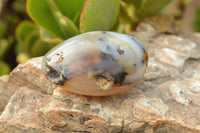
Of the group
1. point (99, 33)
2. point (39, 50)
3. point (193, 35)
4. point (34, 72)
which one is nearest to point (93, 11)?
point (99, 33)

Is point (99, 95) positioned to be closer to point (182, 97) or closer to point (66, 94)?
point (66, 94)

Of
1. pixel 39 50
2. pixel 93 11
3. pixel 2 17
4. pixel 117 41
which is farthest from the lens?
pixel 2 17

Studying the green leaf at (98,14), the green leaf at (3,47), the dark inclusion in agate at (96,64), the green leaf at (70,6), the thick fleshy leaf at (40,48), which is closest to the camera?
the dark inclusion in agate at (96,64)

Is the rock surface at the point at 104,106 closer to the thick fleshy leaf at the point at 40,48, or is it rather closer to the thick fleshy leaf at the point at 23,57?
the thick fleshy leaf at the point at 40,48

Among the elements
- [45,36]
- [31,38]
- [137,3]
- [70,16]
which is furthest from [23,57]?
[137,3]

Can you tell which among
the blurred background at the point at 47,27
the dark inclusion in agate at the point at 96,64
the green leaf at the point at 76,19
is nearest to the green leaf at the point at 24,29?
the blurred background at the point at 47,27

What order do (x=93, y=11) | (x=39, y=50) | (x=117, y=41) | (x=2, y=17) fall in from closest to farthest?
(x=117, y=41)
(x=93, y=11)
(x=39, y=50)
(x=2, y=17)
